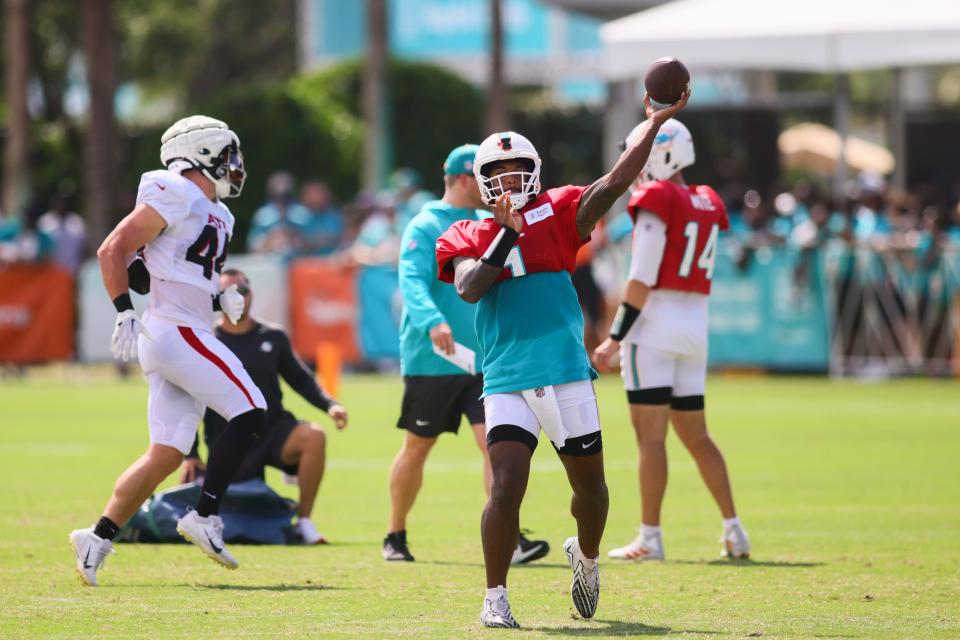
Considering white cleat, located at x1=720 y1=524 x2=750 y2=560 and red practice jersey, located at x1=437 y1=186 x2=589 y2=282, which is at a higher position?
red practice jersey, located at x1=437 y1=186 x2=589 y2=282

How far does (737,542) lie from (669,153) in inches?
85.9

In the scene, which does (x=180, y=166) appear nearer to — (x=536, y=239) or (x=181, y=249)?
(x=181, y=249)

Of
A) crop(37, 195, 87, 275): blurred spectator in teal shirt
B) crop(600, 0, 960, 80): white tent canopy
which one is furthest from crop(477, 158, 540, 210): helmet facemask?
crop(37, 195, 87, 275): blurred spectator in teal shirt

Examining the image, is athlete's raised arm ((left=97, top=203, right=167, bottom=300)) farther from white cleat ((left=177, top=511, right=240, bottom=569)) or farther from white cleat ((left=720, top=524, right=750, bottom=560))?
white cleat ((left=720, top=524, right=750, bottom=560))

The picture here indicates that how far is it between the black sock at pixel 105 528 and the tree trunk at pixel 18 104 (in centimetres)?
2411

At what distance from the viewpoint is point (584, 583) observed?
7.68 meters

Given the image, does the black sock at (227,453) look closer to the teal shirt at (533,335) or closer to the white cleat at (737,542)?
the teal shirt at (533,335)

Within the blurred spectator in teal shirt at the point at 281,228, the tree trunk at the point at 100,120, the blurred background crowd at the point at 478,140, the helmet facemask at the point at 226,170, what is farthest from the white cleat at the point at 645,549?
the tree trunk at the point at 100,120

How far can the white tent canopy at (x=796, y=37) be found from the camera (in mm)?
22891

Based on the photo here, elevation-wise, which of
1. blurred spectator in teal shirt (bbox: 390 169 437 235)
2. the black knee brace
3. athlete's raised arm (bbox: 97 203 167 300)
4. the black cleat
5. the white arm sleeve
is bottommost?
the black cleat

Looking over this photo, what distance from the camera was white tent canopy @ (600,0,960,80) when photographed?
2289cm

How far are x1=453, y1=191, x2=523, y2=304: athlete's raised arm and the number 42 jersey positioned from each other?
193 cm

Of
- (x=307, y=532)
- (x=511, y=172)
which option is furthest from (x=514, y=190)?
(x=307, y=532)

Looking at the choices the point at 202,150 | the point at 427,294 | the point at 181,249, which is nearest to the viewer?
the point at 181,249
